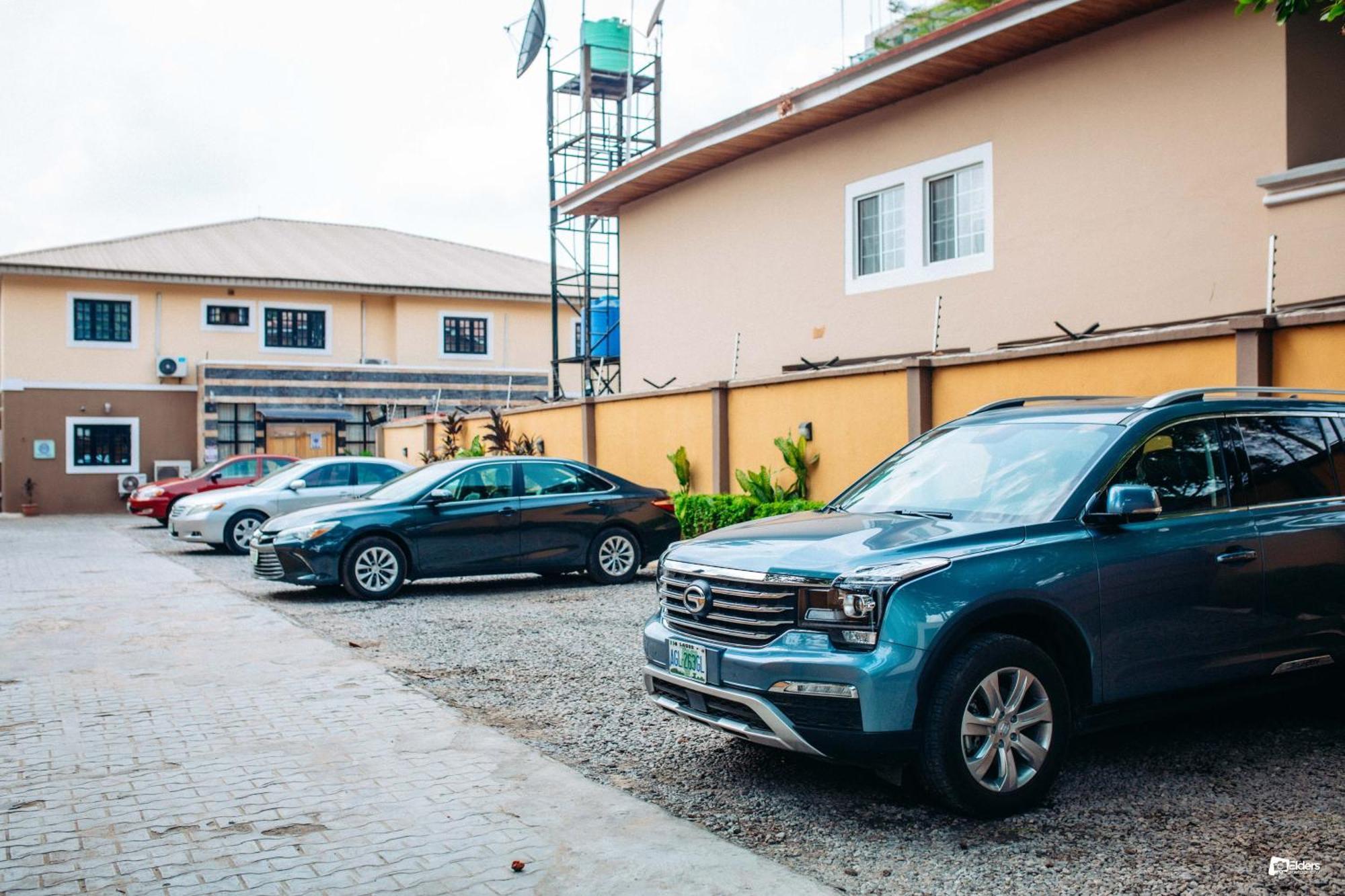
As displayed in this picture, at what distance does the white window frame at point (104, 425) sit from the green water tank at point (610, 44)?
17.2 m

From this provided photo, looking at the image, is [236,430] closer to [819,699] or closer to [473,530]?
[473,530]

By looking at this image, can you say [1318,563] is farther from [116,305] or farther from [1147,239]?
[116,305]

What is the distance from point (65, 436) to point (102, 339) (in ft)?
9.81

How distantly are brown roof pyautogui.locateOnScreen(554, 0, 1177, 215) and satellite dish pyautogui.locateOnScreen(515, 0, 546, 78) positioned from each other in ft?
24.6

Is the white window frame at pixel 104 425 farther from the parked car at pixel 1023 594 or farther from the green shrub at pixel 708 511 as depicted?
the parked car at pixel 1023 594

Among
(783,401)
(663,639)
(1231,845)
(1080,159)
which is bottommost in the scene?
(1231,845)

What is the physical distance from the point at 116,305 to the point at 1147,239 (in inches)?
1185

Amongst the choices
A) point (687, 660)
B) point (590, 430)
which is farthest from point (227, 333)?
point (687, 660)

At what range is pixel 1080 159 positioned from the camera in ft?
43.9

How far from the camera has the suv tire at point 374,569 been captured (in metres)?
12.3

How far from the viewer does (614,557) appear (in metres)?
13.6

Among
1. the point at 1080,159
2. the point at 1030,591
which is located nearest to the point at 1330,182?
the point at 1080,159

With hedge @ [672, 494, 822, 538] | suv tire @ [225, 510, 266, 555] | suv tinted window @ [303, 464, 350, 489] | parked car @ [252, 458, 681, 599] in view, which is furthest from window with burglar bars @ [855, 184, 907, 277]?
suv tire @ [225, 510, 266, 555]

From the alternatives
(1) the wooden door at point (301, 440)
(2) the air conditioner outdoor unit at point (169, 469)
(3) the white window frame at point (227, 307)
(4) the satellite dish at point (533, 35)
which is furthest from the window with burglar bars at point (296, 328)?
(4) the satellite dish at point (533, 35)
